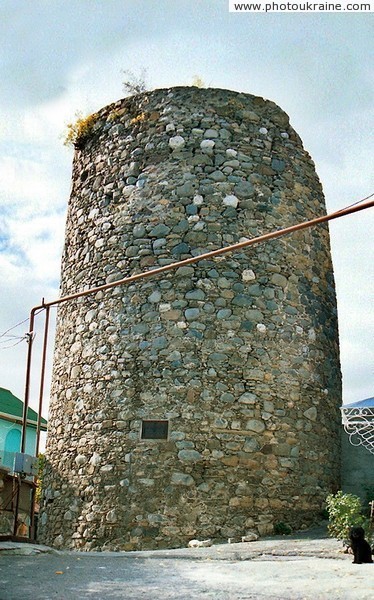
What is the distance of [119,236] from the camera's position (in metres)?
11.2

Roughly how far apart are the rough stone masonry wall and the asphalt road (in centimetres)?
125

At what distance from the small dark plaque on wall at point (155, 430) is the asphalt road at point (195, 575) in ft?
5.51

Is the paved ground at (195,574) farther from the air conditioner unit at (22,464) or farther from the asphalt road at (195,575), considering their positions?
the air conditioner unit at (22,464)

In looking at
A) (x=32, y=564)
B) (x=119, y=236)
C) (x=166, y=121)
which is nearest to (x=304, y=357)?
(x=119, y=236)

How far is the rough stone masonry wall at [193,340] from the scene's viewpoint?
994cm

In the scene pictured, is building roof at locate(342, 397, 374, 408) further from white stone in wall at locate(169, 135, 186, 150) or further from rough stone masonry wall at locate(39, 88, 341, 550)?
white stone in wall at locate(169, 135, 186, 150)

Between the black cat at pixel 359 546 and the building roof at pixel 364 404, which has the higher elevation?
the building roof at pixel 364 404

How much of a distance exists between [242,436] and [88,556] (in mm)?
2627

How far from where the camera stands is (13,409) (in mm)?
25219

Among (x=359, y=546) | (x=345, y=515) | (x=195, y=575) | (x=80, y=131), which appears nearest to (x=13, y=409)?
(x=80, y=131)

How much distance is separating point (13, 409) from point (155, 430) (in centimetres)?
Answer: 1612

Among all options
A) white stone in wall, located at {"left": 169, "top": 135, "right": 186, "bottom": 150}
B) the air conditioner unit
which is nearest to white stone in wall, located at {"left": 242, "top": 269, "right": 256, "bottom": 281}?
white stone in wall, located at {"left": 169, "top": 135, "right": 186, "bottom": 150}

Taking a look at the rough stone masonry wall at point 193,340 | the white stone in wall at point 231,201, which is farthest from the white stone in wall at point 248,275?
the white stone in wall at point 231,201

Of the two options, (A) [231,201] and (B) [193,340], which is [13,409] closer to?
(B) [193,340]
